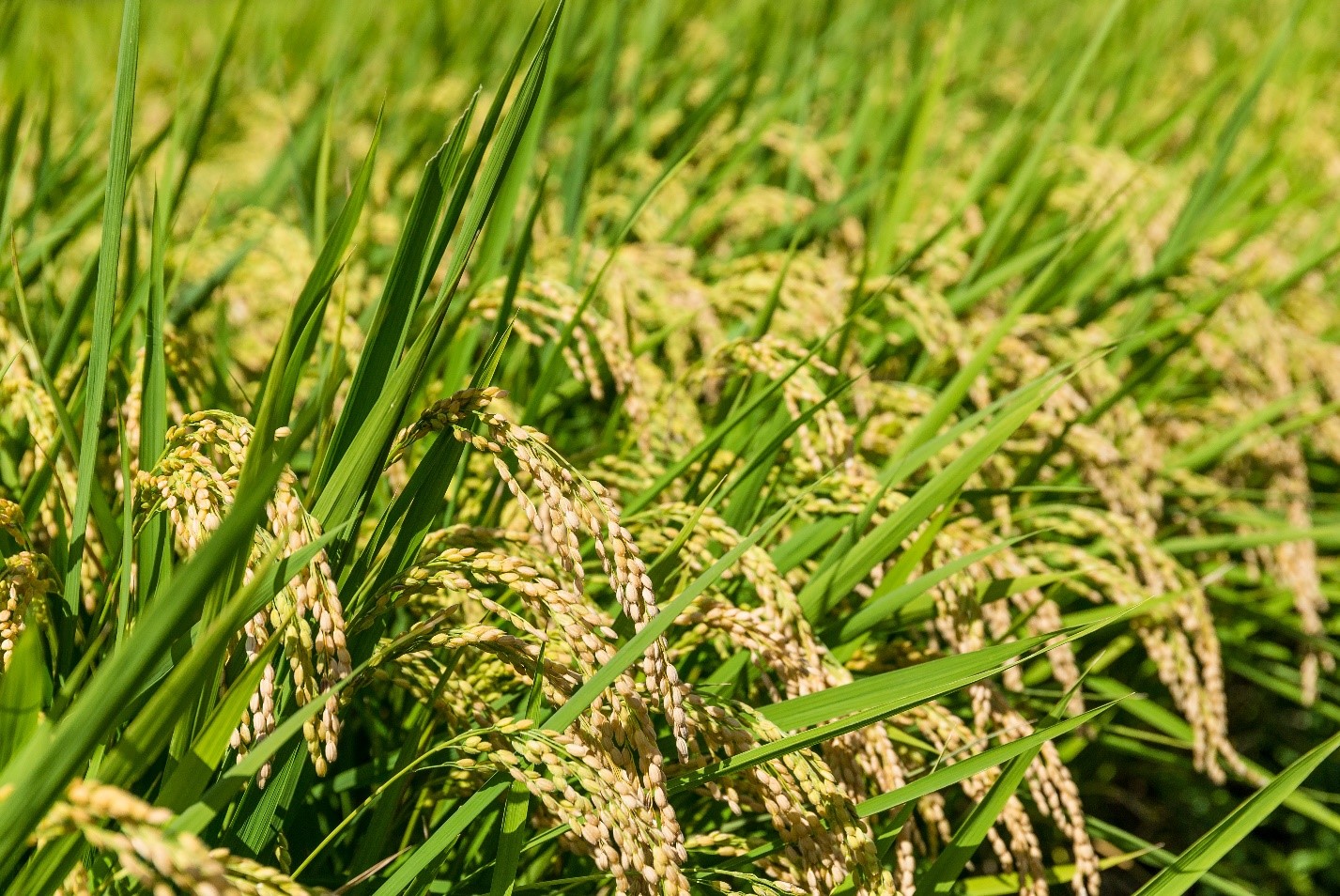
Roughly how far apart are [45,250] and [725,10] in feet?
11.7

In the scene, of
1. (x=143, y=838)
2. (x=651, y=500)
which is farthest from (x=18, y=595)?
(x=651, y=500)

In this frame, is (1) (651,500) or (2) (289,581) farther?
(1) (651,500)

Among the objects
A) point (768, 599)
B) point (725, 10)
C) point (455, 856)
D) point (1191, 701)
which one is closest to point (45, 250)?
point (455, 856)

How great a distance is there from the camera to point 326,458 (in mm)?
1156

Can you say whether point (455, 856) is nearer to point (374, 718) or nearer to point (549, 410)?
point (374, 718)

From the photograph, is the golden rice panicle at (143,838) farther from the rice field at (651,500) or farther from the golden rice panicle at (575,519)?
the golden rice panicle at (575,519)

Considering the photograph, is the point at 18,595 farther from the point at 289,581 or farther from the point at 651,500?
the point at 651,500

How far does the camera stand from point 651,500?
1.54 metres

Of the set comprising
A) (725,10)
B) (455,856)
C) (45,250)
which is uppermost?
(725,10)

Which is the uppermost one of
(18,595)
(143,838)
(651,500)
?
(651,500)

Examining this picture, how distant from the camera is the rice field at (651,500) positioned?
3.34ft

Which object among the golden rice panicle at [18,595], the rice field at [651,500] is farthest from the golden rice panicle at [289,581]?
the golden rice panicle at [18,595]

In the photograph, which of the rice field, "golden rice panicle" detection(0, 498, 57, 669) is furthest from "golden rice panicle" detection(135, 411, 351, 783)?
"golden rice panicle" detection(0, 498, 57, 669)

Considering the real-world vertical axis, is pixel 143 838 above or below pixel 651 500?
below
